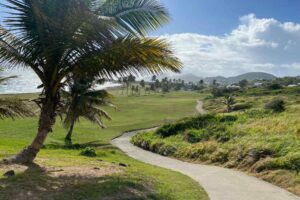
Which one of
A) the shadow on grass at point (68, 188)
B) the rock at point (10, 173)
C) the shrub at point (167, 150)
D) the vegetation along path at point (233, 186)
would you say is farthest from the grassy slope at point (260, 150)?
the rock at point (10, 173)

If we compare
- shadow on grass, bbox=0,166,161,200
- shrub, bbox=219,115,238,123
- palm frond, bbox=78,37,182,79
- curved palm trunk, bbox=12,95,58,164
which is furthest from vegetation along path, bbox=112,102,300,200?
shrub, bbox=219,115,238,123

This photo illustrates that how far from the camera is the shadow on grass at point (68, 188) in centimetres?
858

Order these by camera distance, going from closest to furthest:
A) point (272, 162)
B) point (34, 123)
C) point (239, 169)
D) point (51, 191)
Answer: point (51, 191) → point (272, 162) → point (239, 169) → point (34, 123)

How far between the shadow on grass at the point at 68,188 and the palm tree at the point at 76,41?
2130 millimetres

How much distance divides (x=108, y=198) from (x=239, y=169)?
1061 centimetres

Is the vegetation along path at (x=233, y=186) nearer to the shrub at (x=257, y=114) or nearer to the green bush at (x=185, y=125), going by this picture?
the shrub at (x=257, y=114)

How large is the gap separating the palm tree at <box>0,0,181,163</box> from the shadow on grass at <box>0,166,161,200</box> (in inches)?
83.8

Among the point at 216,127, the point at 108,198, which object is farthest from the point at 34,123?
the point at 108,198

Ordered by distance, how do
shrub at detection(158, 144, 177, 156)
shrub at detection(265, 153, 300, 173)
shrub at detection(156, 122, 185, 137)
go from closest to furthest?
shrub at detection(265, 153, 300, 173) → shrub at detection(158, 144, 177, 156) → shrub at detection(156, 122, 185, 137)

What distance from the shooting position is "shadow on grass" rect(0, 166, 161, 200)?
858cm

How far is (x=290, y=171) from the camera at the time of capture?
15133mm

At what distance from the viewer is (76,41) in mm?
10945

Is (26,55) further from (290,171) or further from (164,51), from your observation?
(290,171)

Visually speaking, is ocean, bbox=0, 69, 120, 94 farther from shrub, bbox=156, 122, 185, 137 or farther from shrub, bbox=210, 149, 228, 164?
shrub, bbox=210, 149, 228, 164
